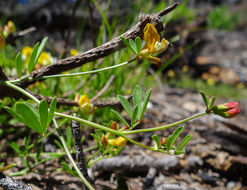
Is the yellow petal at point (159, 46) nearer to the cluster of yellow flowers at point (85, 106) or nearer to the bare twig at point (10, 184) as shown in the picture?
the cluster of yellow flowers at point (85, 106)

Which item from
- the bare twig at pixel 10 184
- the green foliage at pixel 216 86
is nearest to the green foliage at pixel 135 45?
the bare twig at pixel 10 184

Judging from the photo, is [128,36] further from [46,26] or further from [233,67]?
[233,67]

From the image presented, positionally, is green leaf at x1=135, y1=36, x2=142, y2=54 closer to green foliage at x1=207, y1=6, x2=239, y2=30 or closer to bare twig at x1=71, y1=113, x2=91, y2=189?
bare twig at x1=71, y1=113, x2=91, y2=189

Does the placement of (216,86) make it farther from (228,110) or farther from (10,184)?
(10,184)

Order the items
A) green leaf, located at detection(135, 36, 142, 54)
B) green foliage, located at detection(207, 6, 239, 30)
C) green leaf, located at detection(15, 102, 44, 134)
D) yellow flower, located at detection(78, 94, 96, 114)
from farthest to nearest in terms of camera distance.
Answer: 1. green foliage, located at detection(207, 6, 239, 30)
2. yellow flower, located at detection(78, 94, 96, 114)
3. green leaf, located at detection(135, 36, 142, 54)
4. green leaf, located at detection(15, 102, 44, 134)

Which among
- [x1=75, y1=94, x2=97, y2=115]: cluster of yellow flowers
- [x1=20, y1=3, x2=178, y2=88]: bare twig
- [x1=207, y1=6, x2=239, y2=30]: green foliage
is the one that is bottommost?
[x1=75, y1=94, x2=97, y2=115]: cluster of yellow flowers

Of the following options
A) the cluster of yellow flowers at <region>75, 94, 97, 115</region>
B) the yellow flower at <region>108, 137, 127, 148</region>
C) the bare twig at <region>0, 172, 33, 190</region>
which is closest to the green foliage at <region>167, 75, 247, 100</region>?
Answer: the cluster of yellow flowers at <region>75, 94, 97, 115</region>

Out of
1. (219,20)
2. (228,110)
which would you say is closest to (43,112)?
(228,110)
